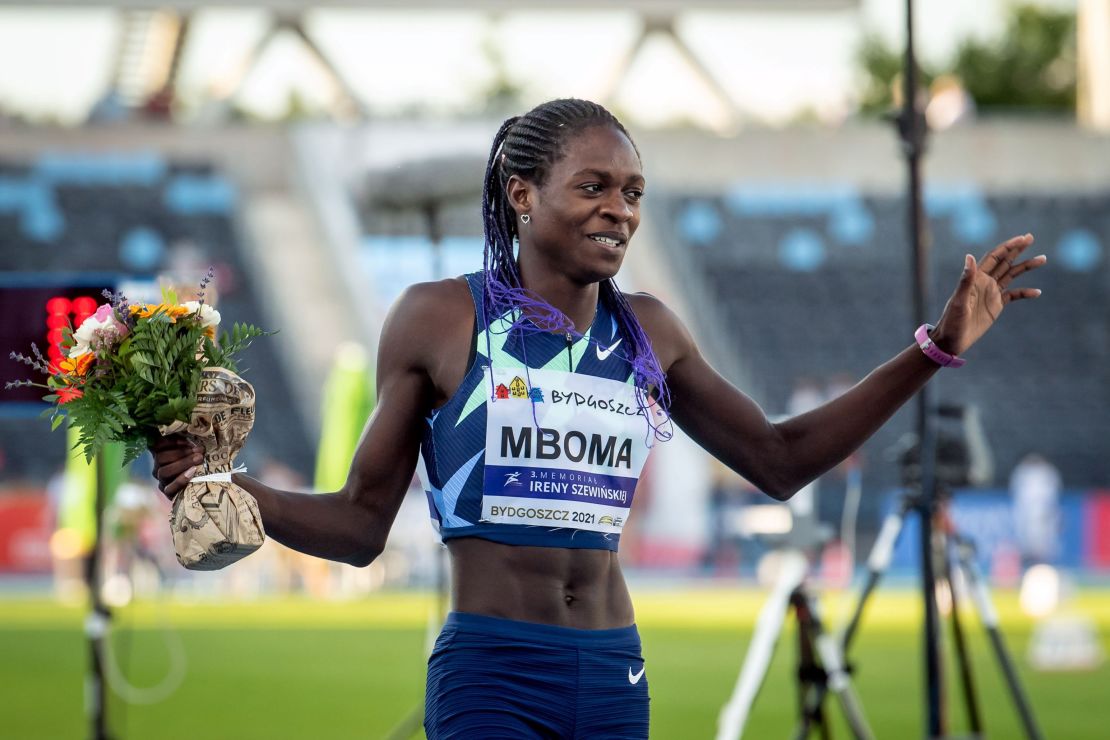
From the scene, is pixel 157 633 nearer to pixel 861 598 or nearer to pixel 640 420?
pixel 861 598

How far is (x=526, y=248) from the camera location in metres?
3.23

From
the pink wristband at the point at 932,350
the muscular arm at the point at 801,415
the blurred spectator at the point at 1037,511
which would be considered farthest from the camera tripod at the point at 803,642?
the blurred spectator at the point at 1037,511

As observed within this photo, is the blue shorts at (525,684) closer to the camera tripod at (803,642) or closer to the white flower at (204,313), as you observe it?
the white flower at (204,313)

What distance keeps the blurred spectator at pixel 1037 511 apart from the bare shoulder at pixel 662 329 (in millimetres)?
21393

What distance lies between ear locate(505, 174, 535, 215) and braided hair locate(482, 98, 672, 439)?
0.01m

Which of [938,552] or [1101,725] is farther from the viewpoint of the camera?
[1101,725]

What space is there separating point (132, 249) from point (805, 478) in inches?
1217

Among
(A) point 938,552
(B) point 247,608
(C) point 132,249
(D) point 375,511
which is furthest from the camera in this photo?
(C) point 132,249

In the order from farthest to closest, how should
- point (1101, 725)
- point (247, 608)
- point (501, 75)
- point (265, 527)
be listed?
point (501, 75) < point (247, 608) < point (1101, 725) < point (265, 527)

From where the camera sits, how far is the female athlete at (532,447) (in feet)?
9.66

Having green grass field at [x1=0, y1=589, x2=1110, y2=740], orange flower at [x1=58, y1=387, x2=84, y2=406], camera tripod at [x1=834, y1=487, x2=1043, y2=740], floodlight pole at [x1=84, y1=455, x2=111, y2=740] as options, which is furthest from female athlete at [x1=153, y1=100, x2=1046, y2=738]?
green grass field at [x1=0, y1=589, x2=1110, y2=740]

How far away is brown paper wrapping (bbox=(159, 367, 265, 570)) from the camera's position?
9.14 ft

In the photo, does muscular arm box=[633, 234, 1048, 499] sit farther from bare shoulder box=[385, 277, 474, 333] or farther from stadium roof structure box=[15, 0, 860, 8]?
stadium roof structure box=[15, 0, 860, 8]

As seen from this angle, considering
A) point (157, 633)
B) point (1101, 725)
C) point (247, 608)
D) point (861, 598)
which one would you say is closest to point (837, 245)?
point (247, 608)
